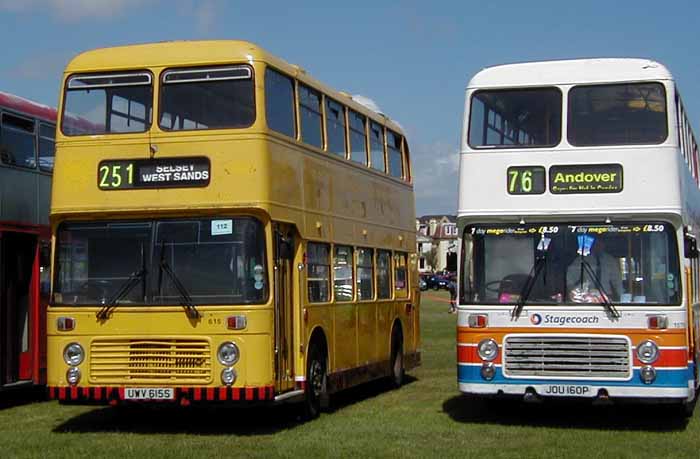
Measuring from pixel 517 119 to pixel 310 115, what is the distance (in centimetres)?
308

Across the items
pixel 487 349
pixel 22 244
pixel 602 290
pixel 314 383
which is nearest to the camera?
pixel 602 290

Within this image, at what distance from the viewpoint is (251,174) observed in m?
14.7

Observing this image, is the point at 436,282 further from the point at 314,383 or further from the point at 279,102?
the point at 279,102

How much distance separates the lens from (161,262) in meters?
14.7

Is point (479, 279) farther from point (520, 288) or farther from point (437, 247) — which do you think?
point (437, 247)

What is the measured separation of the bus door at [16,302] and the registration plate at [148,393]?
3839mm

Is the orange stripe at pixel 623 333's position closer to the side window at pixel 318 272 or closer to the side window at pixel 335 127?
the side window at pixel 318 272

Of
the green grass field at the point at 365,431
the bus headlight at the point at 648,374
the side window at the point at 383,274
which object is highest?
the side window at the point at 383,274

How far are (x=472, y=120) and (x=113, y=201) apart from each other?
15.2 ft

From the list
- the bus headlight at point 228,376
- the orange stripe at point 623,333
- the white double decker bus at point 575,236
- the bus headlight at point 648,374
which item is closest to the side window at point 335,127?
the white double decker bus at point 575,236

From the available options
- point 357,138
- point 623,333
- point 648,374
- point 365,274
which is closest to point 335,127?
point 357,138

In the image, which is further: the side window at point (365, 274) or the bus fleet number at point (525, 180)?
the side window at point (365, 274)

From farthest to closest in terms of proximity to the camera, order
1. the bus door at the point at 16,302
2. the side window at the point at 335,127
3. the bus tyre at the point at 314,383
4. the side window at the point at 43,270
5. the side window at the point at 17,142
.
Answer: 1. the side window at the point at 43,270
2. the side window at the point at 335,127
3. the side window at the point at 17,142
4. the bus door at the point at 16,302
5. the bus tyre at the point at 314,383

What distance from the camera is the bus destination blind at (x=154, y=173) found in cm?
1482
